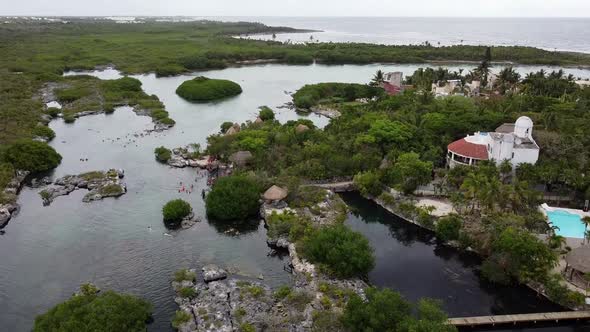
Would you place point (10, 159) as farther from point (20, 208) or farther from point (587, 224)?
point (587, 224)

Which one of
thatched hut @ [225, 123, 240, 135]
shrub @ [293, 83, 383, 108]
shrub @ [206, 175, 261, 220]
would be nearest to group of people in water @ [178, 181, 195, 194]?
shrub @ [206, 175, 261, 220]

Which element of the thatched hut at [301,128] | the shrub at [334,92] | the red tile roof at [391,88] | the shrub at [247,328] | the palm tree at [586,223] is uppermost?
the red tile roof at [391,88]

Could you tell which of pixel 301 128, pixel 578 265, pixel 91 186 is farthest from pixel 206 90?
pixel 578 265

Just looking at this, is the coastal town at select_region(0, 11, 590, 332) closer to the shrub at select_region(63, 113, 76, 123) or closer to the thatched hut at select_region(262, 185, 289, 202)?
the thatched hut at select_region(262, 185, 289, 202)

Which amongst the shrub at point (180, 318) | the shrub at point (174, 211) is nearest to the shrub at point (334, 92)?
the shrub at point (174, 211)

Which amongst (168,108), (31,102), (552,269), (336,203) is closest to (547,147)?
(552,269)

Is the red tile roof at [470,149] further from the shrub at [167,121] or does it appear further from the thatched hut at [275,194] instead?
the shrub at [167,121]

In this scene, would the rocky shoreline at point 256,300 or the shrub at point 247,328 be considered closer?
the shrub at point 247,328
